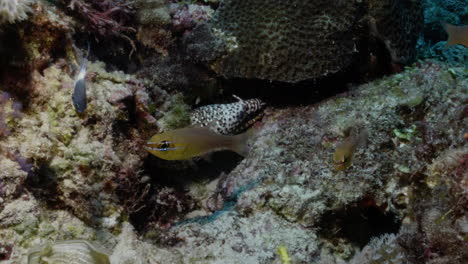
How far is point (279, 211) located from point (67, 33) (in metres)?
3.16

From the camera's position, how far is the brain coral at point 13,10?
Result: 2648 millimetres

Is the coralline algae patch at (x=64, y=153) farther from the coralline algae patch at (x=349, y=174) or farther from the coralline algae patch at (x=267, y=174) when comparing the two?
the coralline algae patch at (x=349, y=174)

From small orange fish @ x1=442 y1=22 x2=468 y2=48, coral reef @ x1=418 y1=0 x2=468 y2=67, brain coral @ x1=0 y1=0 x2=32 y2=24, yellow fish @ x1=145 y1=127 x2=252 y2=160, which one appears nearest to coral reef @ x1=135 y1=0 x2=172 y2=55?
brain coral @ x1=0 y1=0 x2=32 y2=24

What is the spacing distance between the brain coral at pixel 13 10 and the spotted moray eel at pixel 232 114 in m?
2.94

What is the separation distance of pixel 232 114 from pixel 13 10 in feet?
11.5

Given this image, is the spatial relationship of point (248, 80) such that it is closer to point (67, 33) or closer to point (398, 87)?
point (398, 87)

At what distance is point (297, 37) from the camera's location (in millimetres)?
5156

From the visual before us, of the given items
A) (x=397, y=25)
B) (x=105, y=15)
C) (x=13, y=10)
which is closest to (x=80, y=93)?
(x=13, y=10)

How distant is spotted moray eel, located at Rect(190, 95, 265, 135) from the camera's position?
5.43 meters

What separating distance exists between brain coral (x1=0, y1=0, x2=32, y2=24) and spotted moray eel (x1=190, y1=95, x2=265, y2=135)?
9.63 ft

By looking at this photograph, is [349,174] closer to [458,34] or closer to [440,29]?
[458,34]

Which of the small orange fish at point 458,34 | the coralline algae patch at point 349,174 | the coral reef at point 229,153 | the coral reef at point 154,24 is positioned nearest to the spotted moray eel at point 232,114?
the coral reef at point 229,153

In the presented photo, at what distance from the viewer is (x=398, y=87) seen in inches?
183

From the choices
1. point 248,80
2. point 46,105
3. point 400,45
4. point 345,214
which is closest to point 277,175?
point 345,214
